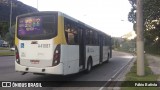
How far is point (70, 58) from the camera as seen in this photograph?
13477 mm

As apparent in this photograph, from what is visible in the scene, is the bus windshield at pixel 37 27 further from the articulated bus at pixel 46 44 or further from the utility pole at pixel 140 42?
the utility pole at pixel 140 42

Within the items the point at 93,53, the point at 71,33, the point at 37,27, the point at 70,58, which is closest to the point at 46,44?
the point at 37,27

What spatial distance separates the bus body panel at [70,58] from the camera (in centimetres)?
1272

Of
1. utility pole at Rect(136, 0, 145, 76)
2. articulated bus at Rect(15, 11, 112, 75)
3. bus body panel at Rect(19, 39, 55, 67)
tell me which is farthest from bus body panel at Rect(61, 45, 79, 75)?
utility pole at Rect(136, 0, 145, 76)

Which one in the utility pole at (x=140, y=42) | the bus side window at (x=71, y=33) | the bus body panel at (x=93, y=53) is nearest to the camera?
the bus side window at (x=71, y=33)

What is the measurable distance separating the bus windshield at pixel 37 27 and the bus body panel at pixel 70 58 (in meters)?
0.88

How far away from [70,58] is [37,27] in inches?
78.3

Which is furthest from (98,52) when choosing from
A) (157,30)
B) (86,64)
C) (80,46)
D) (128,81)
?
(157,30)

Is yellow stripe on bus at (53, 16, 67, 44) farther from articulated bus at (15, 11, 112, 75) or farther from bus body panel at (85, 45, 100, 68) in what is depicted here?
bus body panel at (85, 45, 100, 68)

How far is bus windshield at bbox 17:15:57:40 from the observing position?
1270 centimetres


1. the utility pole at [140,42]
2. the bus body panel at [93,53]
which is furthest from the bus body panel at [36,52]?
the utility pole at [140,42]

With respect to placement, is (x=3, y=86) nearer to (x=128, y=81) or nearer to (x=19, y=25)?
(x=19, y=25)

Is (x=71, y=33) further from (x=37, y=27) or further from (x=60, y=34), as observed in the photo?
(x=37, y=27)

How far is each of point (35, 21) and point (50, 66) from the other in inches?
83.7
